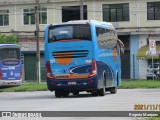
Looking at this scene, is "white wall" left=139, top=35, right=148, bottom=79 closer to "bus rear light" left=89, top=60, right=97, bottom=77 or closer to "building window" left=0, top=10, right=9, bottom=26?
"building window" left=0, top=10, right=9, bottom=26

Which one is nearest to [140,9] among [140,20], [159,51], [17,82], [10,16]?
[140,20]

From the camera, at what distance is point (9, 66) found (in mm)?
43219

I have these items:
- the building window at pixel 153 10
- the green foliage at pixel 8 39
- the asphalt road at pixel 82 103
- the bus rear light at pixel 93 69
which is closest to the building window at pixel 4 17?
the green foliage at pixel 8 39

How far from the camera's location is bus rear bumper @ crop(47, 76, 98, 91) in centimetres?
2991

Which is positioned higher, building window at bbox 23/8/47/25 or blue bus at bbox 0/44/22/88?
building window at bbox 23/8/47/25

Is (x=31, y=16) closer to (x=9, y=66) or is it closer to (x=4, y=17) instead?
(x=4, y=17)

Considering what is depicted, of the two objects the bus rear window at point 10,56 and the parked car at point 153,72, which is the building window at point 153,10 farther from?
the bus rear window at point 10,56

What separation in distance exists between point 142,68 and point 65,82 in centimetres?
3356

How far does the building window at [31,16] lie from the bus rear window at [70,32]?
1430 inches

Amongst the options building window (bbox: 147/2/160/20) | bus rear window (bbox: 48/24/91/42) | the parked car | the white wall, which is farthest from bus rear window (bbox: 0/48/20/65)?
building window (bbox: 147/2/160/20)

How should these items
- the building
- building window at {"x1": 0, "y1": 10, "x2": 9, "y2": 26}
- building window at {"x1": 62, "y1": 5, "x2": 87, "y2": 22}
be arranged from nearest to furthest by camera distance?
the building
building window at {"x1": 62, "y1": 5, "x2": 87, "y2": 22}
building window at {"x1": 0, "y1": 10, "x2": 9, "y2": 26}

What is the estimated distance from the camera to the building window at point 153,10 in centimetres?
6234

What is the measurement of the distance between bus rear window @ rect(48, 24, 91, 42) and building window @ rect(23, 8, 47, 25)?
36.3 metres

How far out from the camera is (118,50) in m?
35.1
